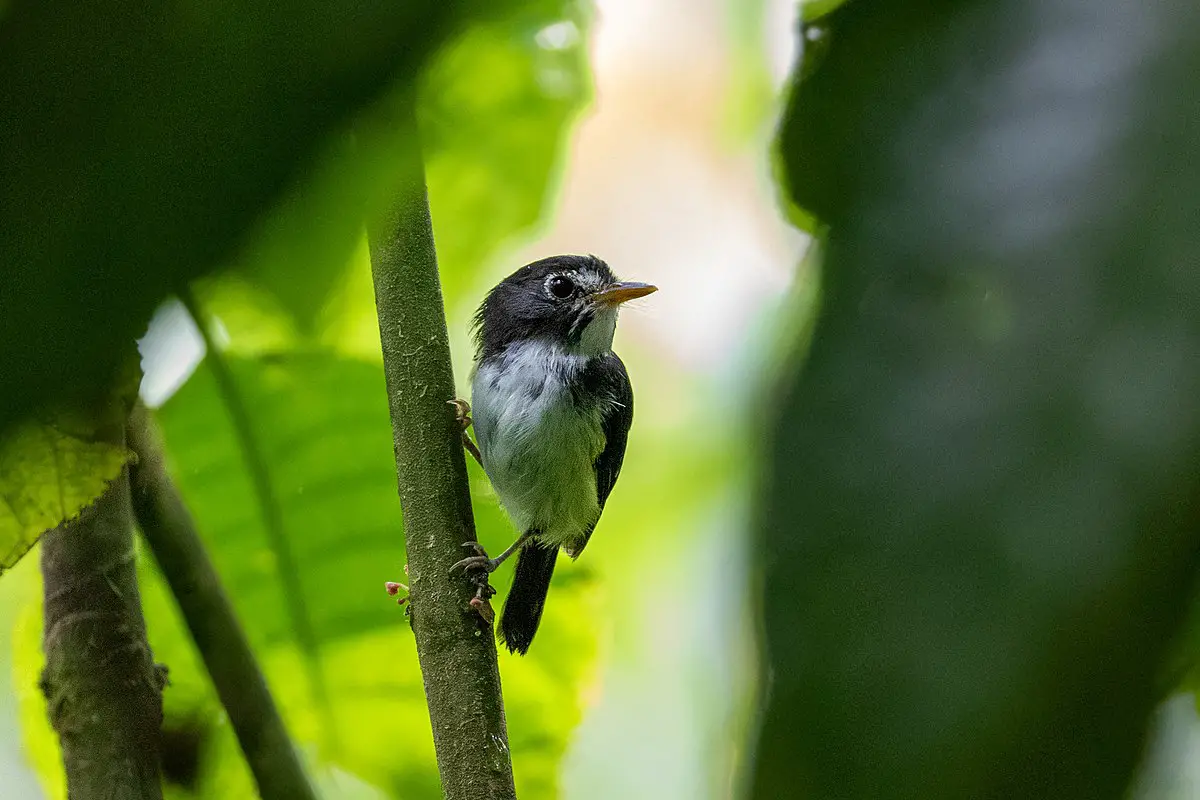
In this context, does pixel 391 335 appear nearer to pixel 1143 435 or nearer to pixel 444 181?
pixel 444 181

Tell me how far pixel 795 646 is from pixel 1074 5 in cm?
40

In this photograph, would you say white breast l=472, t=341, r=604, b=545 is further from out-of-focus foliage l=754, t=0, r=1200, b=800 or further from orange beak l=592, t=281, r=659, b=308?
out-of-focus foliage l=754, t=0, r=1200, b=800

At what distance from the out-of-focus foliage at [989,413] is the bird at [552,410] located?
10.4 feet

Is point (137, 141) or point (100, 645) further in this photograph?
point (100, 645)

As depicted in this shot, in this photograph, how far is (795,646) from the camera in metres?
0.46

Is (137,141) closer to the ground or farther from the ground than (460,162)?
closer to the ground

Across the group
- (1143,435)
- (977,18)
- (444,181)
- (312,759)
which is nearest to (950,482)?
(1143,435)

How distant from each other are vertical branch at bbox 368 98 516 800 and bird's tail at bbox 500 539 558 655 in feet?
3.46

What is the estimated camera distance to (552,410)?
13.0ft

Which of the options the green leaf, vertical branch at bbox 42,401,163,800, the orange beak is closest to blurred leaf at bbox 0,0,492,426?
vertical branch at bbox 42,401,163,800

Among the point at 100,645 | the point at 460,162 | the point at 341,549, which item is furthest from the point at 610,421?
the point at 100,645

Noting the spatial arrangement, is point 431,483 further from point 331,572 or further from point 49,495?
point 49,495

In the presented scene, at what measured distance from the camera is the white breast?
394 cm

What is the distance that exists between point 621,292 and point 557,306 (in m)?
0.32
